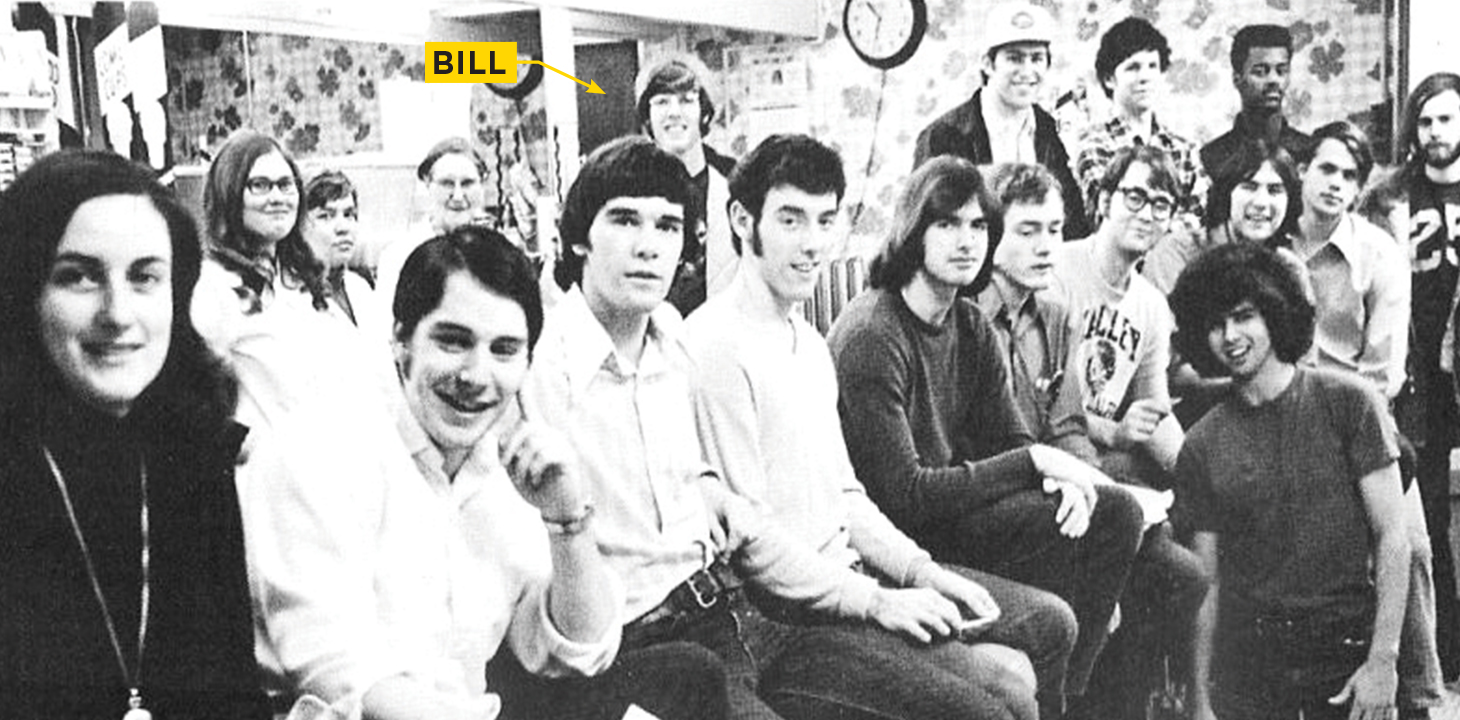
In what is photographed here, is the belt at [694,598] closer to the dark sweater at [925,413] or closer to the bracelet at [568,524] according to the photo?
the bracelet at [568,524]

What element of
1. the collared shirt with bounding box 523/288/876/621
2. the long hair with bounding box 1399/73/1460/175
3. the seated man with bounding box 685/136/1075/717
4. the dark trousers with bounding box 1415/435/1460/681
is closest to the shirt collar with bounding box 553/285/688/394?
the collared shirt with bounding box 523/288/876/621

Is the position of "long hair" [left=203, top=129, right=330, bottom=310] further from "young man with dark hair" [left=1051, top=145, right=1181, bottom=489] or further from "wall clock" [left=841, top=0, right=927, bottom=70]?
"young man with dark hair" [left=1051, top=145, right=1181, bottom=489]

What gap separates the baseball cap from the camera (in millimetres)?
2459

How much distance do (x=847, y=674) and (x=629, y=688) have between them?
416 mm

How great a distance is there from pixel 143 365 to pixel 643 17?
844 mm

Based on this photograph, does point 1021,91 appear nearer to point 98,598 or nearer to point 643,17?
point 643,17

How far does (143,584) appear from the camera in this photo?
5.45 ft

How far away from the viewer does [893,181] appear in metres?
2.34

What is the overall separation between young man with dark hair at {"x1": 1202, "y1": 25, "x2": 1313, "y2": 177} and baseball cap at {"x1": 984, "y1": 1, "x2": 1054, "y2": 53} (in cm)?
30

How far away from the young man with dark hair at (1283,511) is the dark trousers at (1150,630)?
0.03 m

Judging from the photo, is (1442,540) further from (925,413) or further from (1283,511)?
(925,413)

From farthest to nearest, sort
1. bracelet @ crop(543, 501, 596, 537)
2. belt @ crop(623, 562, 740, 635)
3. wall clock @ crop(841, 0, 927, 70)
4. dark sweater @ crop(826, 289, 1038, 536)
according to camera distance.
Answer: wall clock @ crop(841, 0, 927, 70) < dark sweater @ crop(826, 289, 1038, 536) < belt @ crop(623, 562, 740, 635) < bracelet @ crop(543, 501, 596, 537)

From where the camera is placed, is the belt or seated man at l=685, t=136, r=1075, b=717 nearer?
the belt

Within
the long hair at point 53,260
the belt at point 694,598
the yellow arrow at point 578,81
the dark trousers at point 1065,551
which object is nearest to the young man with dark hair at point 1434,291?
the dark trousers at point 1065,551
